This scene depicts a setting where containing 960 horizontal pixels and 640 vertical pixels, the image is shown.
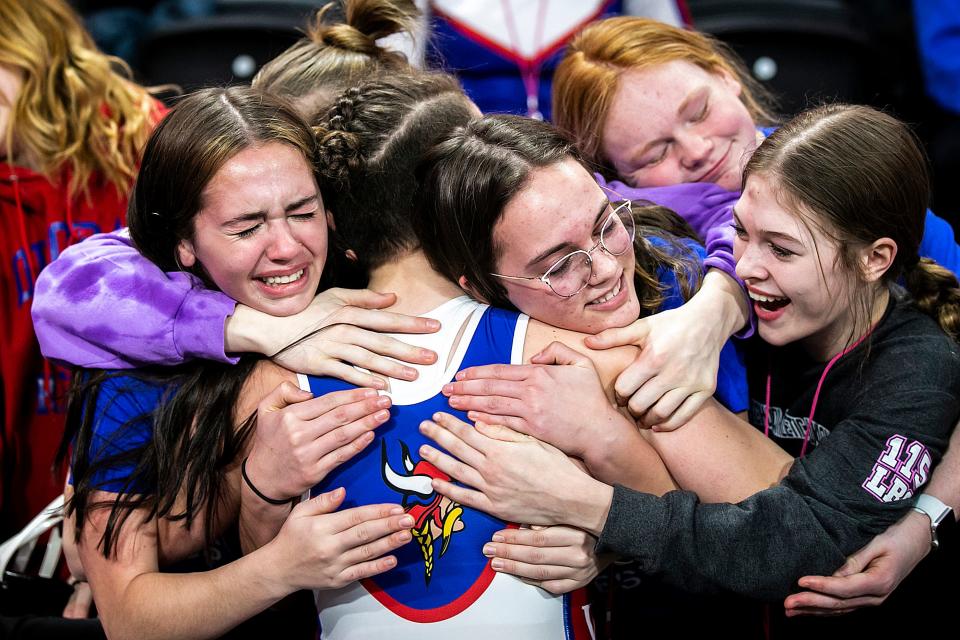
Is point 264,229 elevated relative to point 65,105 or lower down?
elevated

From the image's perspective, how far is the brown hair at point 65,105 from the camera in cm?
246

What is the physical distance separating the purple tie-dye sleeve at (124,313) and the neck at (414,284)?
0.84 feet

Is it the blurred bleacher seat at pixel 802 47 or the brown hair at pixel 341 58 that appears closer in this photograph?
the brown hair at pixel 341 58

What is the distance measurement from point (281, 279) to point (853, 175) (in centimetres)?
92

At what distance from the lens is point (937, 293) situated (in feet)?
6.01

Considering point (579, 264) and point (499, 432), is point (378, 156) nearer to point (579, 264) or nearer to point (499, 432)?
point (579, 264)

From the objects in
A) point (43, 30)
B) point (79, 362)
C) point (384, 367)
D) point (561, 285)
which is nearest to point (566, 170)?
point (561, 285)

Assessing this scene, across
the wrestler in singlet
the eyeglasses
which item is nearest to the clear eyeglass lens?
the eyeglasses

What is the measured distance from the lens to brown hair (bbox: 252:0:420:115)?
2.05m

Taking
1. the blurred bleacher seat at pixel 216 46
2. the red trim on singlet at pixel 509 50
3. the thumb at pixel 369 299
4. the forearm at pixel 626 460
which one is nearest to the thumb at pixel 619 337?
the forearm at pixel 626 460

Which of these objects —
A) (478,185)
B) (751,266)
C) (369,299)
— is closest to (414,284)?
(369,299)

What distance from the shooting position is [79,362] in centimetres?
178

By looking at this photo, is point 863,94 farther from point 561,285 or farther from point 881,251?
point 561,285

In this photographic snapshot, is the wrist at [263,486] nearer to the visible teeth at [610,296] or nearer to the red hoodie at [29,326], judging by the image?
the visible teeth at [610,296]
